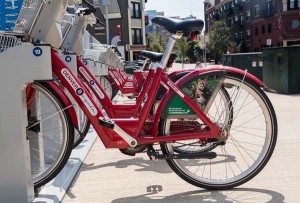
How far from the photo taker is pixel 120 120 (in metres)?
3.48

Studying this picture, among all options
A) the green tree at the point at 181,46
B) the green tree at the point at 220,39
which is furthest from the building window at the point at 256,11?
the green tree at the point at 181,46

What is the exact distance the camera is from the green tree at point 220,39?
5775cm

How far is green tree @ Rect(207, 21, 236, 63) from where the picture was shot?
5775 centimetres

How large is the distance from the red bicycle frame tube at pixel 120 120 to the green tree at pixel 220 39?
55.5 m

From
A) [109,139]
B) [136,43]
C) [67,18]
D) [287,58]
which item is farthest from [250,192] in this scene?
[136,43]

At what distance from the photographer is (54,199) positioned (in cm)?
343

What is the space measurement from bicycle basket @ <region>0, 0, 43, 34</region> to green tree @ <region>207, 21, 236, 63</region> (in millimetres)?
55895

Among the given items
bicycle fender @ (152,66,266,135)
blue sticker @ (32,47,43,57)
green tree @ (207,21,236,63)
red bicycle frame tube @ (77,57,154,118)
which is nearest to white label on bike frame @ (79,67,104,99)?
red bicycle frame tube @ (77,57,154,118)

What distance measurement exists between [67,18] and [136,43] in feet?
152

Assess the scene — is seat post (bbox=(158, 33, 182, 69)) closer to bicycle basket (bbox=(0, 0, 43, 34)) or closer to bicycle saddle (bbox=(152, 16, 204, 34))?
bicycle saddle (bbox=(152, 16, 204, 34))

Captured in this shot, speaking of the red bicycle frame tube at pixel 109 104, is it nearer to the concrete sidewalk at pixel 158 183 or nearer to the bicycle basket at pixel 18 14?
the concrete sidewalk at pixel 158 183

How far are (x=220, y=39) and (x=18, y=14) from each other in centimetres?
5696

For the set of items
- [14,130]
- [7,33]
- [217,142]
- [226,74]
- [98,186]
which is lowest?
[98,186]

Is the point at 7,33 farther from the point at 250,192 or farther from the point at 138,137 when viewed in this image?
the point at 250,192
